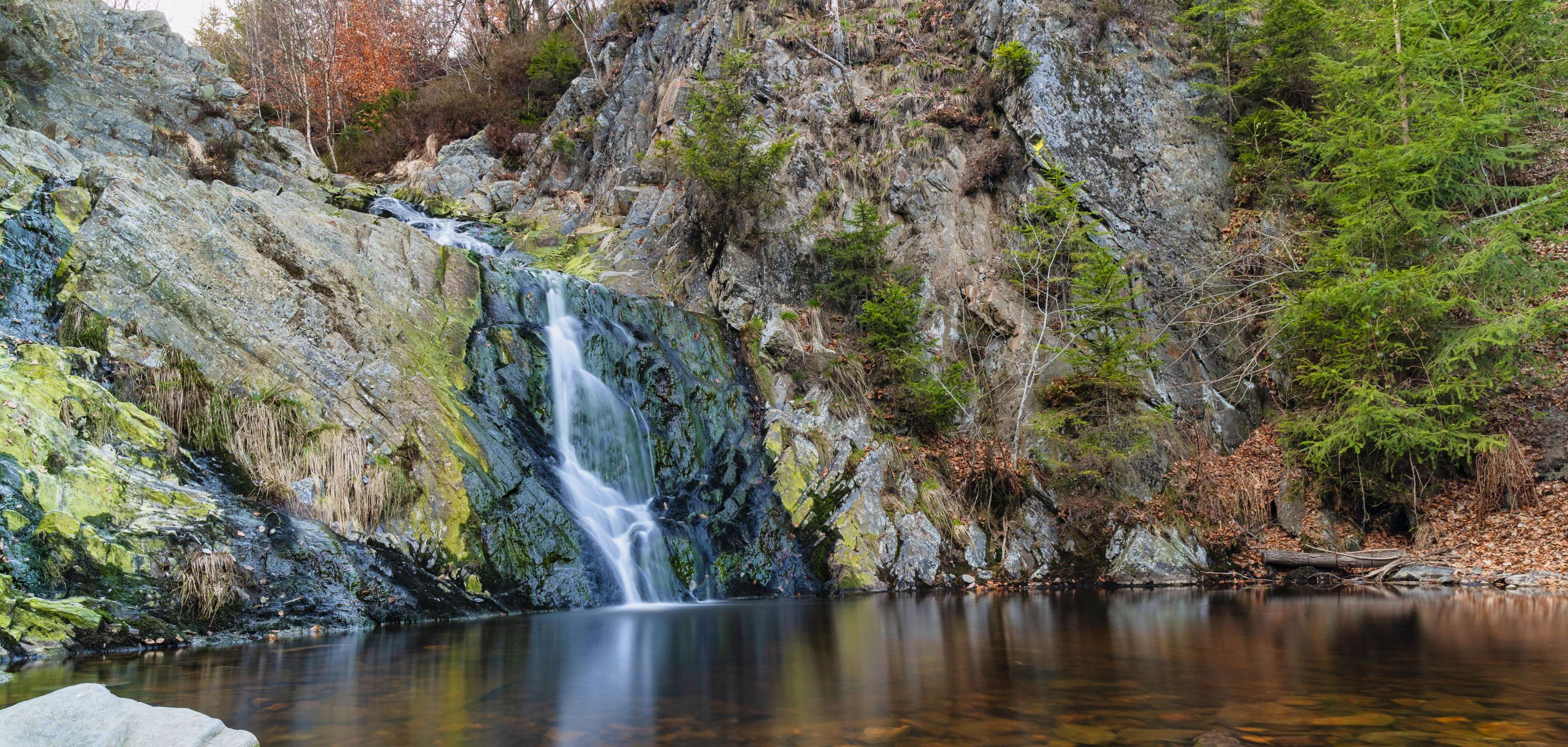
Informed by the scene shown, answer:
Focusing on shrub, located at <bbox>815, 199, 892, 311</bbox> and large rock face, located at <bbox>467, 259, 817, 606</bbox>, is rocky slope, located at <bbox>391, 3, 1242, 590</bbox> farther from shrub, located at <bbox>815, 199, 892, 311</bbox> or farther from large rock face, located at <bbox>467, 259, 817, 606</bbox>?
large rock face, located at <bbox>467, 259, 817, 606</bbox>

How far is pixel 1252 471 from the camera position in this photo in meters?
13.5

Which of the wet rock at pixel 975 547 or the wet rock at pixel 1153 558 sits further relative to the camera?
the wet rock at pixel 975 547

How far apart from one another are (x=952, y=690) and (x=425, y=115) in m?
25.2

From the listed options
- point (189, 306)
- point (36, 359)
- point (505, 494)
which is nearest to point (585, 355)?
point (505, 494)

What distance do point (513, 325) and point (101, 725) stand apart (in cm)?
953

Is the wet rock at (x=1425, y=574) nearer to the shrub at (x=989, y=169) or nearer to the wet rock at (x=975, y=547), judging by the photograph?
the wet rock at (x=975, y=547)

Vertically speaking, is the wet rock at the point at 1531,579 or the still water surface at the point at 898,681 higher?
the still water surface at the point at 898,681

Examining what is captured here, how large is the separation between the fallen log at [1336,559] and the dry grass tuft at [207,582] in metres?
13.9

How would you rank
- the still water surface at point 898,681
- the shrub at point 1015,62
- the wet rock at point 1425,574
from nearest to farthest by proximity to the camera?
the still water surface at point 898,681
the wet rock at point 1425,574
the shrub at point 1015,62

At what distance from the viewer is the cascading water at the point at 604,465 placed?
1057 cm

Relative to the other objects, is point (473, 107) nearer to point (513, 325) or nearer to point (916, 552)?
point (513, 325)

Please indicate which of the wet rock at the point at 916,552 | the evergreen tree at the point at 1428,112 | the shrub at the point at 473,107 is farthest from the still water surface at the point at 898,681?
the shrub at the point at 473,107

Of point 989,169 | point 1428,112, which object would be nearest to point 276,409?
point 989,169

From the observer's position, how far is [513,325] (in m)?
12.3
